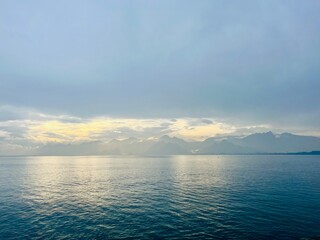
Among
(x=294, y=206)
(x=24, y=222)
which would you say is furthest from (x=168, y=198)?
(x=24, y=222)

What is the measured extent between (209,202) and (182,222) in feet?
67.1

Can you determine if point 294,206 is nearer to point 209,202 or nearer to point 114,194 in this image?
point 209,202

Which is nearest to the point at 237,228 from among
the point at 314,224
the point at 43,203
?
the point at 314,224

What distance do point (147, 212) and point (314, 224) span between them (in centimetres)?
3700

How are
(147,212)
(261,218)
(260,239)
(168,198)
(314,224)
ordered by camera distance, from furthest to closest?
(168,198) < (147,212) < (261,218) < (314,224) < (260,239)

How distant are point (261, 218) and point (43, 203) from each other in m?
59.7

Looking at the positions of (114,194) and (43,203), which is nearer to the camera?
(43,203)

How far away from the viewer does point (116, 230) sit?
4669 centimetres

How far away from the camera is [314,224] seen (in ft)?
163

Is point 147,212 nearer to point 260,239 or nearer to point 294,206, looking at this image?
point 260,239

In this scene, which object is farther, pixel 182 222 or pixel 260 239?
pixel 182 222

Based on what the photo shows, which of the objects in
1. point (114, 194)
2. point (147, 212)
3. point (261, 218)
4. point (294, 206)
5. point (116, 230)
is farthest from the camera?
point (114, 194)

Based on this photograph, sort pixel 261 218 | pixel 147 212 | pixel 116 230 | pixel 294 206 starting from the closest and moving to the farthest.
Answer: pixel 116 230, pixel 261 218, pixel 147 212, pixel 294 206

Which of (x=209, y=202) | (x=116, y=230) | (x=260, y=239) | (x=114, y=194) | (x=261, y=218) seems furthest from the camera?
(x=114, y=194)
